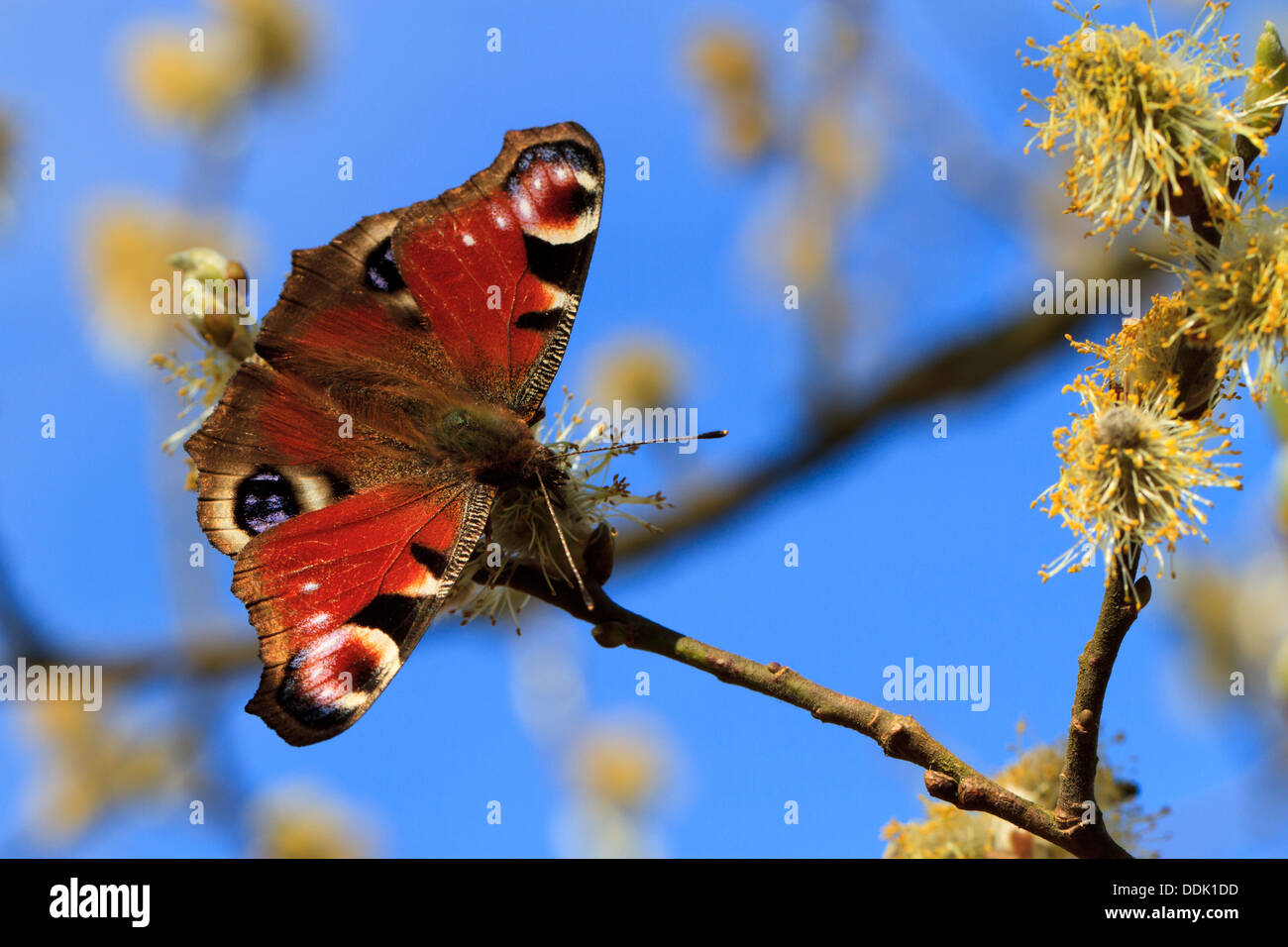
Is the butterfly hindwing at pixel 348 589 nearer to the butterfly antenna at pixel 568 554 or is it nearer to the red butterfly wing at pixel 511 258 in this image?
the butterfly antenna at pixel 568 554

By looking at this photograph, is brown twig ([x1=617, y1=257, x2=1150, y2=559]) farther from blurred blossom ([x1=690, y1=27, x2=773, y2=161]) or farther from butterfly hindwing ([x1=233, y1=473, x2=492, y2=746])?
butterfly hindwing ([x1=233, y1=473, x2=492, y2=746])

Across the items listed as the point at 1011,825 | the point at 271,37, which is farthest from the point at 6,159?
the point at 1011,825

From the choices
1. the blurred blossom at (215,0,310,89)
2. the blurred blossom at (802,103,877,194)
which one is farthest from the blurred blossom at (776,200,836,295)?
the blurred blossom at (215,0,310,89)

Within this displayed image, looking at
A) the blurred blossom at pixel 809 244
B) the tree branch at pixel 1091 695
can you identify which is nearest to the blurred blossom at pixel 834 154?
the blurred blossom at pixel 809 244

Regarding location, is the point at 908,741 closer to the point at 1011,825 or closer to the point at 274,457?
the point at 1011,825

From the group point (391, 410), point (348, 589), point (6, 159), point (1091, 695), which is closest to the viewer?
point (1091, 695)
